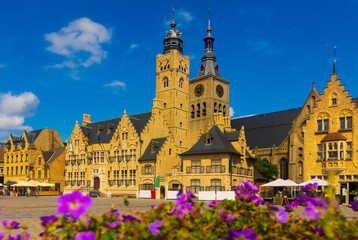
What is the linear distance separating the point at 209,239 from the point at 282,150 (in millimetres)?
63154

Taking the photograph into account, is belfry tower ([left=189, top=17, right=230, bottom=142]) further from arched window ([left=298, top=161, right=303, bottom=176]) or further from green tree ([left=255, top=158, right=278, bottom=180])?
arched window ([left=298, top=161, right=303, bottom=176])

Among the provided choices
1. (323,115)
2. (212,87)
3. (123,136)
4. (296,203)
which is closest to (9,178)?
(123,136)

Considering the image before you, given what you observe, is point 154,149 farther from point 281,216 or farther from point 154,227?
point 154,227

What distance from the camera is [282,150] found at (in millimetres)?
64812

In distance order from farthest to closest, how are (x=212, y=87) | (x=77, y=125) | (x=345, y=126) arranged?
(x=212, y=87) → (x=77, y=125) → (x=345, y=126)

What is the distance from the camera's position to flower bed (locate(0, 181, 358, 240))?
367 cm

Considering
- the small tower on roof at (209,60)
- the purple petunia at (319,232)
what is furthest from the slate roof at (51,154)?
the purple petunia at (319,232)

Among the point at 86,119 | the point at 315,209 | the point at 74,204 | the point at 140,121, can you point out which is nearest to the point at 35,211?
the point at 74,204

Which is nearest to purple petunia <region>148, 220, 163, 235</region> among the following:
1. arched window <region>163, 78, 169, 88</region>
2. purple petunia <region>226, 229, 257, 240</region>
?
purple petunia <region>226, 229, 257, 240</region>

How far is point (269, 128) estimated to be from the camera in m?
73.7

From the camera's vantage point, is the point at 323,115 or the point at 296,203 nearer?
the point at 296,203

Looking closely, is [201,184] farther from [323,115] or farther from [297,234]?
[297,234]

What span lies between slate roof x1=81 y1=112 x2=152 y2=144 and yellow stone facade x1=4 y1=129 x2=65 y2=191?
26.6 ft

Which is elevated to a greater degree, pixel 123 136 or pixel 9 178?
pixel 123 136
